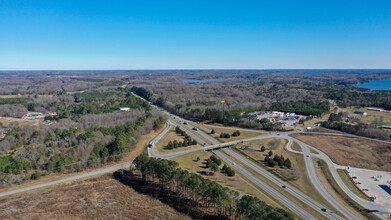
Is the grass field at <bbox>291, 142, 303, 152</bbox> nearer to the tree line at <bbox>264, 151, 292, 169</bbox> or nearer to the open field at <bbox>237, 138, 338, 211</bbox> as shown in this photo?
the open field at <bbox>237, 138, 338, 211</bbox>

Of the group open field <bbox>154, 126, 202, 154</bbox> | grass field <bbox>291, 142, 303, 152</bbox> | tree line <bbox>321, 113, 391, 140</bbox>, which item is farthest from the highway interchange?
tree line <bbox>321, 113, 391, 140</bbox>

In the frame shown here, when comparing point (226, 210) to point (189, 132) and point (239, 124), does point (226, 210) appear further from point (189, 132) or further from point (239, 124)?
point (239, 124)

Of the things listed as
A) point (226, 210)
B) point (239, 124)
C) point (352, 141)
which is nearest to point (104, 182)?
point (226, 210)

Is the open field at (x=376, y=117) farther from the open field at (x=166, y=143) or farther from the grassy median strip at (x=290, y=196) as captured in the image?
the open field at (x=166, y=143)

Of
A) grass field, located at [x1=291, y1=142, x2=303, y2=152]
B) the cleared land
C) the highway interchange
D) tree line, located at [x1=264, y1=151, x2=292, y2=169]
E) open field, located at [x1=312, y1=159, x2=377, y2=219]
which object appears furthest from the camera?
grass field, located at [x1=291, y1=142, x2=303, y2=152]

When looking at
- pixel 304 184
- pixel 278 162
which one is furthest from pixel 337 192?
pixel 278 162

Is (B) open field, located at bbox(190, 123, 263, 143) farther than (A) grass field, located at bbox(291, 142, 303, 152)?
Yes

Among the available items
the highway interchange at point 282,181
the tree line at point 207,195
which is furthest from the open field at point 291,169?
the tree line at point 207,195
